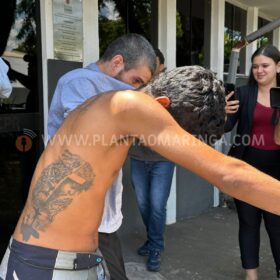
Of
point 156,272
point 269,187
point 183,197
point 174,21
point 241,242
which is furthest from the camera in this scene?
point 183,197

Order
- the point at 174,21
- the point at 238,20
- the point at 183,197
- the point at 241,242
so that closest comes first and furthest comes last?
the point at 241,242, the point at 174,21, the point at 183,197, the point at 238,20

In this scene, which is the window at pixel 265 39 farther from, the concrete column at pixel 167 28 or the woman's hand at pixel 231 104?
the woman's hand at pixel 231 104

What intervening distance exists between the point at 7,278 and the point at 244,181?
2.84ft

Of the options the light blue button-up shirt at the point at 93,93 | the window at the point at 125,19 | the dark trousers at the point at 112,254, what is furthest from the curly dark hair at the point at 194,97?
the window at the point at 125,19

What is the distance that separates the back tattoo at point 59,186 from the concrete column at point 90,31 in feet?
7.91

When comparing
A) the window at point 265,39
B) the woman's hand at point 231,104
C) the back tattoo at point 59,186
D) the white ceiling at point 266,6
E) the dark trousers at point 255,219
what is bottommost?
the dark trousers at point 255,219

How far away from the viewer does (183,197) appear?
508cm

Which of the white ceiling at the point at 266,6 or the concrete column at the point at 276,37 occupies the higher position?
the white ceiling at the point at 266,6

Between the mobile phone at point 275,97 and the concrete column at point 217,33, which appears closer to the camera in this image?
the mobile phone at point 275,97

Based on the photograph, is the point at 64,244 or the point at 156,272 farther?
the point at 156,272

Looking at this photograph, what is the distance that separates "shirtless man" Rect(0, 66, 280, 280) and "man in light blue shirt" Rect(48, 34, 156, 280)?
2.18 feet

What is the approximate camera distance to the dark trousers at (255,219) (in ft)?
10.5

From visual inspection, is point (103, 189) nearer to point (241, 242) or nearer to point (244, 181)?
point (244, 181)

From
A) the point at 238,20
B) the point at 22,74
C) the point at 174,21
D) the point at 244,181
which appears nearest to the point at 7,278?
the point at 244,181
